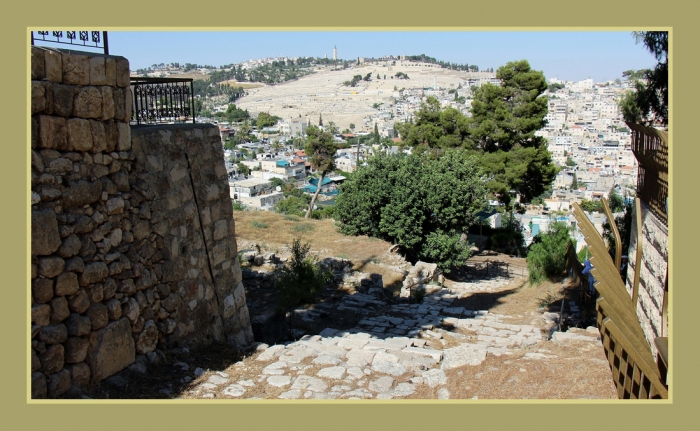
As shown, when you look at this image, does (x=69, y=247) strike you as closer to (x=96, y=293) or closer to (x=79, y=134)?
(x=96, y=293)

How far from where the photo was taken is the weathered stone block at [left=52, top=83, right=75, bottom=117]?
4.51m

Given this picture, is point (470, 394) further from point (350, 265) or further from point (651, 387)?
point (350, 265)

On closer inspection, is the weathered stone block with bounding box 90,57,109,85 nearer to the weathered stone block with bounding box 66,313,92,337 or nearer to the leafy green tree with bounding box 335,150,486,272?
the weathered stone block with bounding box 66,313,92,337

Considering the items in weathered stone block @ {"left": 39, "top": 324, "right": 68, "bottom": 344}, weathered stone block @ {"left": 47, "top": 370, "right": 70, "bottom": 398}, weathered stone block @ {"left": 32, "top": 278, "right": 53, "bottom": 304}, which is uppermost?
weathered stone block @ {"left": 32, "top": 278, "right": 53, "bottom": 304}

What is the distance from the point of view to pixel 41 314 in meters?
4.42

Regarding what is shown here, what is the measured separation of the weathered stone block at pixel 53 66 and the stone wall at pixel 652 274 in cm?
509

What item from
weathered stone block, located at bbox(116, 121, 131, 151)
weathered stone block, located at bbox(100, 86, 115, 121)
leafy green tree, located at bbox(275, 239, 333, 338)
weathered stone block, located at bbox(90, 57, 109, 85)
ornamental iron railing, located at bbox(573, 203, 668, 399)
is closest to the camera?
ornamental iron railing, located at bbox(573, 203, 668, 399)

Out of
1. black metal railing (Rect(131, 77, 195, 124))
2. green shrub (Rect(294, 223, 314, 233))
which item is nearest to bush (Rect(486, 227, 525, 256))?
green shrub (Rect(294, 223, 314, 233))

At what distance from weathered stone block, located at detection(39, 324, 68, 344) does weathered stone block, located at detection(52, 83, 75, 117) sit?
1715 mm

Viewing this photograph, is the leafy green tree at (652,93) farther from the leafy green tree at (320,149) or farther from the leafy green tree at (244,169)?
the leafy green tree at (244,169)

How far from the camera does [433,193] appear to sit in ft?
55.8

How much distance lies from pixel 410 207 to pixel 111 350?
1247cm

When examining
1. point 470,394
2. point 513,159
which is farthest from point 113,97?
point 513,159

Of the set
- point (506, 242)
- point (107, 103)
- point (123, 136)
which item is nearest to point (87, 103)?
point (107, 103)
